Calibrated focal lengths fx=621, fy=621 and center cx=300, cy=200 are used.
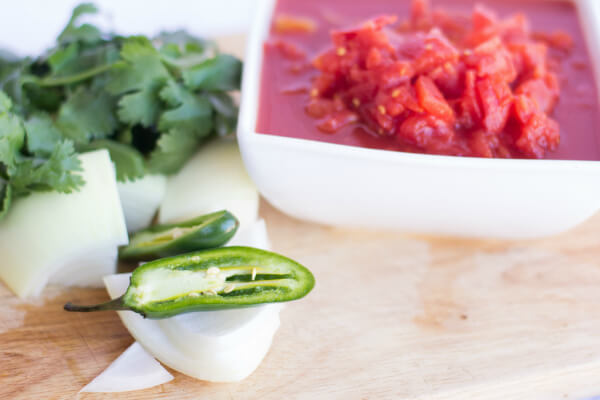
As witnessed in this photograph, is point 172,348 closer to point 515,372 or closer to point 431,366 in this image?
point 431,366

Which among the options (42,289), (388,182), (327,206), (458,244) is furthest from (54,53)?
(458,244)

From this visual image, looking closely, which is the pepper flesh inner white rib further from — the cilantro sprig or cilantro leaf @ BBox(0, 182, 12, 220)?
cilantro leaf @ BBox(0, 182, 12, 220)

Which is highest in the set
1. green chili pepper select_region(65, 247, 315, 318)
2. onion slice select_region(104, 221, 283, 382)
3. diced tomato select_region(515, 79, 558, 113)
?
diced tomato select_region(515, 79, 558, 113)

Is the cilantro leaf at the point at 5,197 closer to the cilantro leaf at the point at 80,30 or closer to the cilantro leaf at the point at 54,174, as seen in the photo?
the cilantro leaf at the point at 54,174

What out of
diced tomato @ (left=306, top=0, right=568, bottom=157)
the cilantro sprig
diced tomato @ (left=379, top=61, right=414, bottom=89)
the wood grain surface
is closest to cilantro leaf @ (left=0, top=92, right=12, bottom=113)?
the cilantro sprig

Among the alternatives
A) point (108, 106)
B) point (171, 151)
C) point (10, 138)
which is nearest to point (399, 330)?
point (171, 151)

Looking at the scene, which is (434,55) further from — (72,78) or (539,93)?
(72,78)
